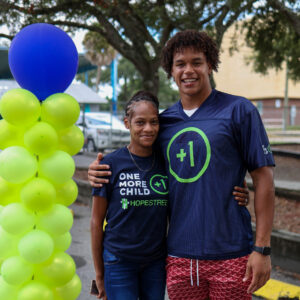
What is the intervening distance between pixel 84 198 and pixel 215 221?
21.1ft

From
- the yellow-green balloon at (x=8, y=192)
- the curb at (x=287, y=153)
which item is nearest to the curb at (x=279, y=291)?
the yellow-green balloon at (x=8, y=192)

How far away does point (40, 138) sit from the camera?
7.72 ft

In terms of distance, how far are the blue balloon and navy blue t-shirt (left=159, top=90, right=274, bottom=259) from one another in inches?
37.5

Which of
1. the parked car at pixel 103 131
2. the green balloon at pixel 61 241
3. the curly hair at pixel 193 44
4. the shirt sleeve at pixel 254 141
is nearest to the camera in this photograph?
the shirt sleeve at pixel 254 141

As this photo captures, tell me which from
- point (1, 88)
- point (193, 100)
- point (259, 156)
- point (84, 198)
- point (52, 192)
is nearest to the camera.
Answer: point (259, 156)

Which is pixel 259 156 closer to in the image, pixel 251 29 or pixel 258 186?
pixel 258 186

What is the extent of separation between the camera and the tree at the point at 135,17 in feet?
23.5

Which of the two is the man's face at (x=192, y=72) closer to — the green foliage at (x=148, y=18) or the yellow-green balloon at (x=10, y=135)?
the yellow-green balloon at (x=10, y=135)

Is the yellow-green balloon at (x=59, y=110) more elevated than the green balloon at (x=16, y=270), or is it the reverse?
the yellow-green balloon at (x=59, y=110)

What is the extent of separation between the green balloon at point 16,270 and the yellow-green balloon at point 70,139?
2.45ft

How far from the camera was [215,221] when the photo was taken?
2.12 metres

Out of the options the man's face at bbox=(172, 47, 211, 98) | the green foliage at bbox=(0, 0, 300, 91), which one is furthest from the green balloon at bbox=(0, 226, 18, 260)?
the green foliage at bbox=(0, 0, 300, 91)

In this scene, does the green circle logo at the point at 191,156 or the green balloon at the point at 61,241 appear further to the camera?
the green balloon at the point at 61,241

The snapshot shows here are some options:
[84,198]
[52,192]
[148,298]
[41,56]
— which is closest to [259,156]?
[148,298]
